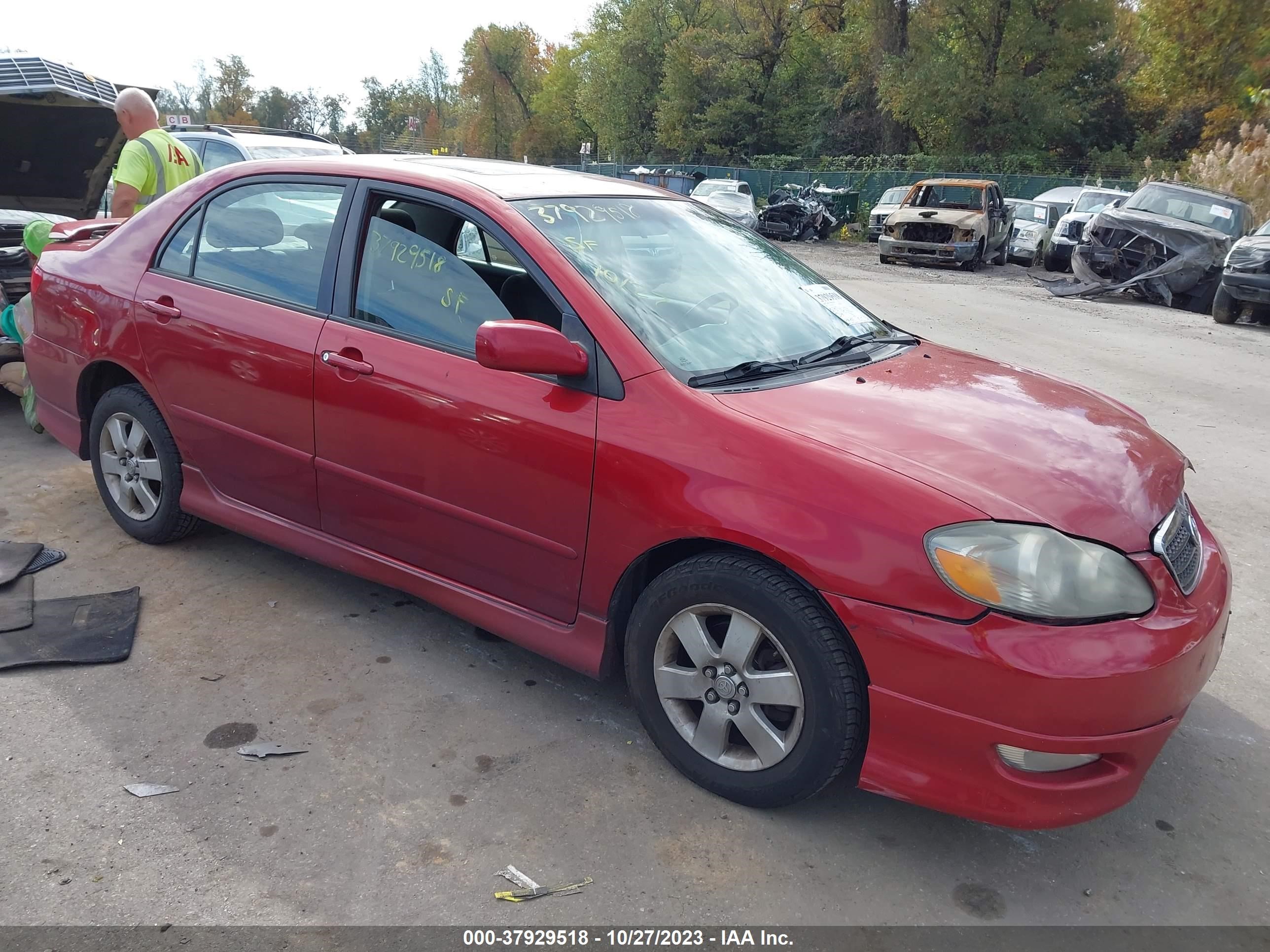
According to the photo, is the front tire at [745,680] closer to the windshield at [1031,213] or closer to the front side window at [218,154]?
the front side window at [218,154]

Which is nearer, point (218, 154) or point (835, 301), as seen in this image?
point (835, 301)

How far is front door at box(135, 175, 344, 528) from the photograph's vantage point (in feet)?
11.1

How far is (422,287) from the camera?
3158 mm

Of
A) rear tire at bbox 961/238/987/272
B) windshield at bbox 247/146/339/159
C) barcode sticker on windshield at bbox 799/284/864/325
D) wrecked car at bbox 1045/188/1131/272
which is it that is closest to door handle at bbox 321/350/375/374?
barcode sticker on windshield at bbox 799/284/864/325

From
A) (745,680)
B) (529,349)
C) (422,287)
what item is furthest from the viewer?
(422,287)

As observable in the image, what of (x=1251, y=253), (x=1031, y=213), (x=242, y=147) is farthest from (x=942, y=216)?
(x=242, y=147)

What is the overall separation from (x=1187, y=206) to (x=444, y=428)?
1552 centimetres

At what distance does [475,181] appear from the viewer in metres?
3.24

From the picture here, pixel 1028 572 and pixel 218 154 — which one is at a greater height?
pixel 218 154

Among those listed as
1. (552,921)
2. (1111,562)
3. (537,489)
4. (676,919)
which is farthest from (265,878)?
(1111,562)

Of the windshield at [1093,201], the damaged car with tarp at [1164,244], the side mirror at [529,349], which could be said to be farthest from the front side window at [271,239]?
the windshield at [1093,201]

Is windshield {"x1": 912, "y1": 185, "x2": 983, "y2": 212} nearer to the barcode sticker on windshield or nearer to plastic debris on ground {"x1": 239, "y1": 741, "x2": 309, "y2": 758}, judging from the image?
the barcode sticker on windshield

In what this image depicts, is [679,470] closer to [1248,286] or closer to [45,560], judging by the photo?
[45,560]

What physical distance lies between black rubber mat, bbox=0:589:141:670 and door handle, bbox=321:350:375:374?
124cm
